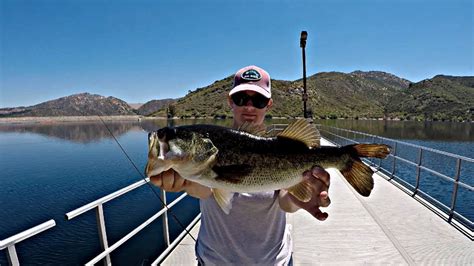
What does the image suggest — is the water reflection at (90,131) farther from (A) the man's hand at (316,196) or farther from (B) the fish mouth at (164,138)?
(A) the man's hand at (316,196)

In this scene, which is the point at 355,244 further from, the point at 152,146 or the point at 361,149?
the point at 152,146

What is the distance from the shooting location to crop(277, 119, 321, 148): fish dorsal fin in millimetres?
1943

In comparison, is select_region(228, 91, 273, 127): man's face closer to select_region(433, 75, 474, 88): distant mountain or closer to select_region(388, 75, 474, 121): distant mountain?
select_region(388, 75, 474, 121): distant mountain

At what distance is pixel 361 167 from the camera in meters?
2.00

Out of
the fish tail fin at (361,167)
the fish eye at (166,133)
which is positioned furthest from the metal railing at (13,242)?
the fish tail fin at (361,167)

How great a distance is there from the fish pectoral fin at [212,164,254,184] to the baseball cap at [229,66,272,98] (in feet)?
2.32

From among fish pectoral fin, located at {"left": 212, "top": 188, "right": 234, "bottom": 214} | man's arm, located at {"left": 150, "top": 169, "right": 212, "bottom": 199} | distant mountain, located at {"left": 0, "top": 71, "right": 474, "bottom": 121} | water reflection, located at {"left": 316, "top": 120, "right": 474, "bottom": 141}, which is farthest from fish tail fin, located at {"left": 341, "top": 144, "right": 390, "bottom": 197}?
distant mountain, located at {"left": 0, "top": 71, "right": 474, "bottom": 121}

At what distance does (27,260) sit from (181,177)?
15.0 metres

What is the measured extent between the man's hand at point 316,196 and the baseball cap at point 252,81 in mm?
719

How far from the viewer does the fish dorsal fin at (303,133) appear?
194 centimetres

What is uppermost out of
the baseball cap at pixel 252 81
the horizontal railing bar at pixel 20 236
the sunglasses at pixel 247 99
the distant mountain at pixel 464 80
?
the distant mountain at pixel 464 80

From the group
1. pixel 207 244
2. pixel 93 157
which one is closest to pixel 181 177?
pixel 207 244

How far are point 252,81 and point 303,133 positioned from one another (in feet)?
2.06

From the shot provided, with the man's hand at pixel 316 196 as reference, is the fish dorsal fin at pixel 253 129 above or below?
above
